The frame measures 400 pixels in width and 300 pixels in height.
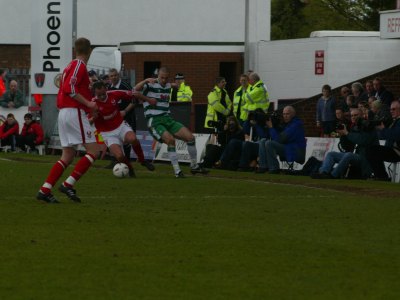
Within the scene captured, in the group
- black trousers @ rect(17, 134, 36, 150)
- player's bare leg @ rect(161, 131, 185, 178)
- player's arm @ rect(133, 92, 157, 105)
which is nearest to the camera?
player's arm @ rect(133, 92, 157, 105)

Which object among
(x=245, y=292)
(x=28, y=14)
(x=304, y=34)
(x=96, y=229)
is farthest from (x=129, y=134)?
(x=304, y=34)

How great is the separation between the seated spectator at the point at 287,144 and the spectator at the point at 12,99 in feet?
55.6

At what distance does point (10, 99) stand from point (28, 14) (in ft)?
42.5

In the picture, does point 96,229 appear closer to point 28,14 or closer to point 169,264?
point 169,264

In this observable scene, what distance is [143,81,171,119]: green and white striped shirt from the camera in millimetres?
23875

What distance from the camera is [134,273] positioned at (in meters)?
10.6

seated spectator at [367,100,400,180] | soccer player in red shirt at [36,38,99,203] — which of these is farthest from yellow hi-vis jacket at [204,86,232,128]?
soccer player in red shirt at [36,38,99,203]

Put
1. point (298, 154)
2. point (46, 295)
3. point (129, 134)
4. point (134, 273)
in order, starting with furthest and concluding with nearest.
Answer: point (298, 154)
point (129, 134)
point (134, 273)
point (46, 295)

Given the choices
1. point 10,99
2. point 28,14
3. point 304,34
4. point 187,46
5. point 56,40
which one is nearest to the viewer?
point 56,40

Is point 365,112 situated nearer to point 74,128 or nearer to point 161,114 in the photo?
point 161,114

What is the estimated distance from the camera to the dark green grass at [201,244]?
1000 cm

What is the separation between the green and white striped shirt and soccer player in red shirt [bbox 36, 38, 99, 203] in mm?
6624

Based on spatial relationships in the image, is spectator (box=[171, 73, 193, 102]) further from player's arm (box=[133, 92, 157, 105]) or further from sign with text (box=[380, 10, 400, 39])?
player's arm (box=[133, 92, 157, 105])

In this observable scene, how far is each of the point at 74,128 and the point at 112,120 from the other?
18.6ft
